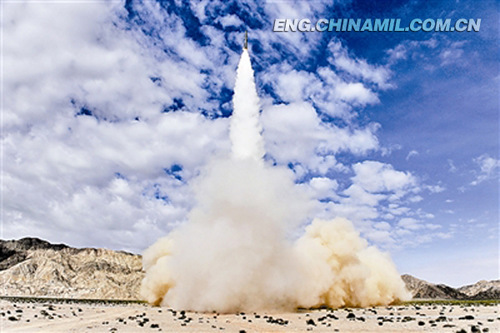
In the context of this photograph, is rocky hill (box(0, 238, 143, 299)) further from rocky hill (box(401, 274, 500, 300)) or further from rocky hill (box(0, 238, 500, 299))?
rocky hill (box(401, 274, 500, 300))

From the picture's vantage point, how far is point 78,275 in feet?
491

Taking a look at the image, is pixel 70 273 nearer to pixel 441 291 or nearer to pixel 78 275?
pixel 78 275

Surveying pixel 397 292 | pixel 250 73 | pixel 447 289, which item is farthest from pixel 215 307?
pixel 447 289

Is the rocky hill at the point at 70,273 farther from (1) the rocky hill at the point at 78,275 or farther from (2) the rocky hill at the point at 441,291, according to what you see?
(2) the rocky hill at the point at 441,291

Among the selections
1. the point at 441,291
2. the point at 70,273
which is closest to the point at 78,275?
the point at 70,273

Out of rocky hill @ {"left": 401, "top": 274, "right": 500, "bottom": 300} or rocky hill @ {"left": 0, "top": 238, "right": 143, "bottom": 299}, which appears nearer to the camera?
rocky hill @ {"left": 0, "top": 238, "right": 143, "bottom": 299}

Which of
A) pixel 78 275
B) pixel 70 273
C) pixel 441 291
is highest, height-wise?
pixel 441 291

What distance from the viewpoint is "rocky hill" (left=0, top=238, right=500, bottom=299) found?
138125 mm

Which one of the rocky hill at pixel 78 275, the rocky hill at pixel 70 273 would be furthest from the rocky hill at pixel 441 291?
the rocky hill at pixel 70 273

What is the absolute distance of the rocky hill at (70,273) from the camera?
13750 centimetres

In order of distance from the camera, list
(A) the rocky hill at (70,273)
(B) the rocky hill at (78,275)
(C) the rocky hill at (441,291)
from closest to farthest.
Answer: (A) the rocky hill at (70,273), (B) the rocky hill at (78,275), (C) the rocky hill at (441,291)

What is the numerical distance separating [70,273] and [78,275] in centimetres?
431

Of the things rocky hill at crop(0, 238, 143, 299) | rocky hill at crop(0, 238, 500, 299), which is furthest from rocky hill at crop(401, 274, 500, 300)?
rocky hill at crop(0, 238, 143, 299)

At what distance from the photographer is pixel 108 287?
143m
